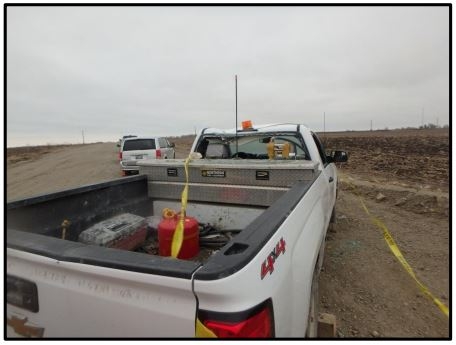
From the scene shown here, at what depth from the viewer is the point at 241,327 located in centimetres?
111

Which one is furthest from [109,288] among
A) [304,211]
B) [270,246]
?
[304,211]

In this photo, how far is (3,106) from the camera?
4.54 ft

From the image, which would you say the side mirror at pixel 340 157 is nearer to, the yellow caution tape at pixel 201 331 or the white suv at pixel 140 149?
the yellow caution tape at pixel 201 331

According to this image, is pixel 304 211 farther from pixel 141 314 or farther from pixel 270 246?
pixel 141 314

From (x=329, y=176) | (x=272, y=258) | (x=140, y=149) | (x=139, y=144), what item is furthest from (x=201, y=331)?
(x=139, y=144)

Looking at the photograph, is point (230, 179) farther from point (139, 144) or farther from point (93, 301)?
point (139, 144)

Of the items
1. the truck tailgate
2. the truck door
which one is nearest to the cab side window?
the truck door

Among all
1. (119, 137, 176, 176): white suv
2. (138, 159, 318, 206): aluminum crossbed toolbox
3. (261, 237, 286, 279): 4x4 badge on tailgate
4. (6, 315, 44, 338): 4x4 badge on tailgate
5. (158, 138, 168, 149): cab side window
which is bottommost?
(6, 315, 44, 338): 4x4 badge on tailgate

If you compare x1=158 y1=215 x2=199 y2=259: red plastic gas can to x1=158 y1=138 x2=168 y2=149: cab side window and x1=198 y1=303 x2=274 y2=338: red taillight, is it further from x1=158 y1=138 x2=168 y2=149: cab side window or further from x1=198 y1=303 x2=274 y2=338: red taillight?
x1=158 y1=138 x2=168 y2=149: cab side window

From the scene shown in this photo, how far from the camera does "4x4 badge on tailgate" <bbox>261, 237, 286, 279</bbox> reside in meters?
1.29

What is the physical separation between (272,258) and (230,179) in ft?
6.74

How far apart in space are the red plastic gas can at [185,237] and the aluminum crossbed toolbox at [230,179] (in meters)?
0.69

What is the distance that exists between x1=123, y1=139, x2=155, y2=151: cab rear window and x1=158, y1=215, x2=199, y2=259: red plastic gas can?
12.3 meters

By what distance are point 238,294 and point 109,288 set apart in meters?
0.54
